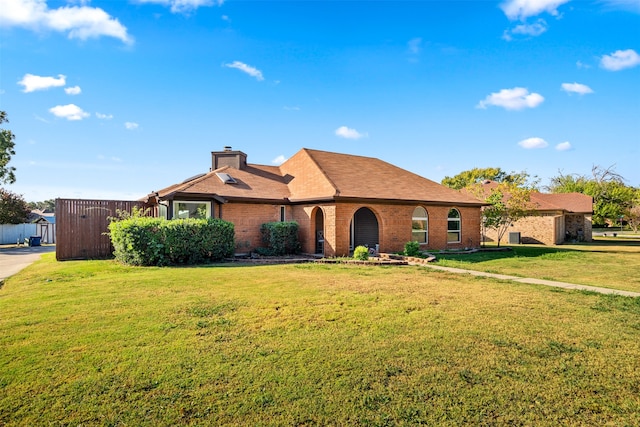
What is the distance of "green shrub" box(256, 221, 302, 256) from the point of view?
16.7 meters

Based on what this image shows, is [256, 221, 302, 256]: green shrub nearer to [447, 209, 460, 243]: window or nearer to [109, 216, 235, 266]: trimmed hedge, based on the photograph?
[109, 216, 235, 266]: trimmed hedge

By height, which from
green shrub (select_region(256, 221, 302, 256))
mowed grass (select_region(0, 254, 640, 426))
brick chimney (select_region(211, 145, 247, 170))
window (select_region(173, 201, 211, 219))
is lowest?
mowed grass (select_region(0, 254, 640, 426))

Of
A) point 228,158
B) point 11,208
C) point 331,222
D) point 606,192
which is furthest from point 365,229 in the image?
point 606,192

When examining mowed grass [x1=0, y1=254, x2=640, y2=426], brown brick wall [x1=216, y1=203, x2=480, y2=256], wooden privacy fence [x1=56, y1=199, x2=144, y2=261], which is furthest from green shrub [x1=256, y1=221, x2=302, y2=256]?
mowed grass [x1=0, y1=254, x2=640, y2=426]

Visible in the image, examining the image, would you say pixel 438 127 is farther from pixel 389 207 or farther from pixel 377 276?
pixel 377 276

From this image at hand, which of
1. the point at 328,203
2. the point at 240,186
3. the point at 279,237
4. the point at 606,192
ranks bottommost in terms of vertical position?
the point at 279,237

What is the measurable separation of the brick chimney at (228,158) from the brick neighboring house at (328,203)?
0.19 ft

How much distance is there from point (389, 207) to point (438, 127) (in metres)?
8.38

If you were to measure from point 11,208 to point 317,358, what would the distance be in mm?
39610

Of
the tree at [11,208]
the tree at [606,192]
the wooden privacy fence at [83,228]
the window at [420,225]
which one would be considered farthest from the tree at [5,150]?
the tree at [606,192]

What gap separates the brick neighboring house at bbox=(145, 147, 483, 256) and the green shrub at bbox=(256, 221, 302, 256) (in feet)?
1.46

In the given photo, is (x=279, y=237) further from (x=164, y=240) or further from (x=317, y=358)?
(x=317, y=358)

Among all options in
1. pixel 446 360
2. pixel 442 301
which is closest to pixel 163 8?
pixel 442 301

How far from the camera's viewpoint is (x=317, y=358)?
14.3 ft
